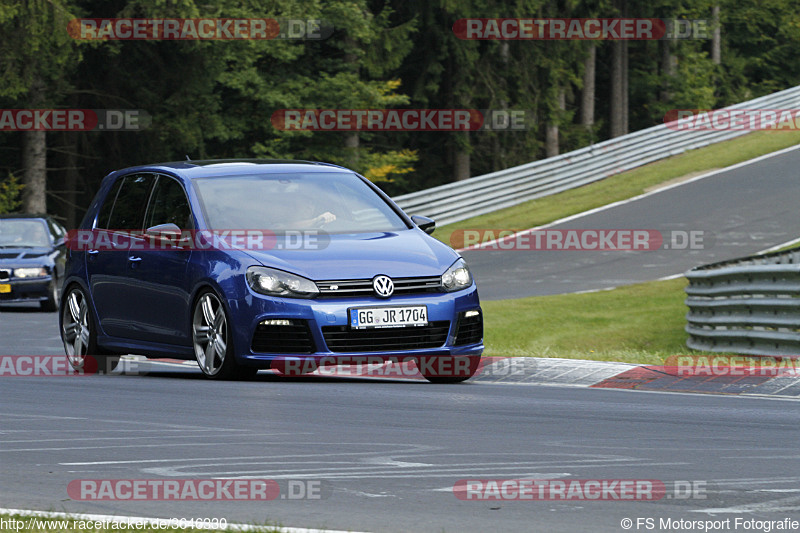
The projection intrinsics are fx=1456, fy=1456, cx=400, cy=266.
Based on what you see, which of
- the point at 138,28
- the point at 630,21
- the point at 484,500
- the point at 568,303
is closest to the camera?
the point at 484,500

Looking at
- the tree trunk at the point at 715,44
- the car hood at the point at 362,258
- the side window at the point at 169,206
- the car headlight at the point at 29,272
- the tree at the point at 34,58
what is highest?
the tree trunk at the point at 715,44

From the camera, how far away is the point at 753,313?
15336mm

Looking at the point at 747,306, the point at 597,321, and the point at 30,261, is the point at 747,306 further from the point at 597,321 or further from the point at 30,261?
the point at 30,261

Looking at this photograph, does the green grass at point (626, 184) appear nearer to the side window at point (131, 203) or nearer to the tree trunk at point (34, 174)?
the tree trunk at point (34, 174)

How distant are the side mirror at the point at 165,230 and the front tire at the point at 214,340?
57 centimetres

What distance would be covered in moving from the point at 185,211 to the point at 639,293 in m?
12.9

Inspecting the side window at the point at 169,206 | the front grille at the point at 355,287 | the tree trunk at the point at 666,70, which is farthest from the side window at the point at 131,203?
the tree trunk at the point at 666,70

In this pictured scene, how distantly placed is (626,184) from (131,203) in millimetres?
26427

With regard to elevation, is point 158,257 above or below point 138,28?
below

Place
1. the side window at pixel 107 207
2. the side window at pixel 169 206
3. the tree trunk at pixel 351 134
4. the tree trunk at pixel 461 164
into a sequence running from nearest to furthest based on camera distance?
1. the side window at pixel 169 206
2. the side window at pixel 107 207
3. the tree trunk at pixel 351 134
4. the tree trunk at pixel 461 164

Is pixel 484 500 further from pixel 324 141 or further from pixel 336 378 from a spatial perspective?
pixel 324 141

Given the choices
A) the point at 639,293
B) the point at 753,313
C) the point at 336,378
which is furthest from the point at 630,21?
the point at 336,378

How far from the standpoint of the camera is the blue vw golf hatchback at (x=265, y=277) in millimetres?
10172

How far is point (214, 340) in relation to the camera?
10.7 m
